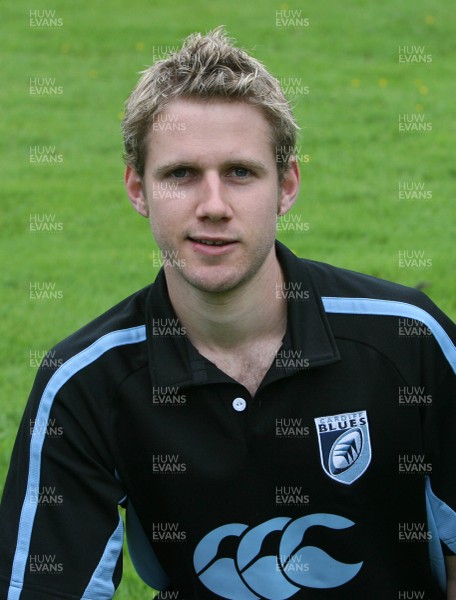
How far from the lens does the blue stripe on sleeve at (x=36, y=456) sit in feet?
11.3

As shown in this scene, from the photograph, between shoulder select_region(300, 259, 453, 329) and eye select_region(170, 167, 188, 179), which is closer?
eye select_region(170, 167, 188, 179)

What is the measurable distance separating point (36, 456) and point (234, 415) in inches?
24.5

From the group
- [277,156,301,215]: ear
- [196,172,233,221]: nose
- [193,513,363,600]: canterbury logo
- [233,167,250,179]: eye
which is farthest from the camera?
[277,156,301,215]: ear

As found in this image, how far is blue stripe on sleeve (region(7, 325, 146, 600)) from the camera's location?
3459 mm

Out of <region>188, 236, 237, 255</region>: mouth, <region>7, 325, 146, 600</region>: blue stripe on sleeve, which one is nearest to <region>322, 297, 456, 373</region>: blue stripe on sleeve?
<region>188, 236, 237, 255</region>: mouth

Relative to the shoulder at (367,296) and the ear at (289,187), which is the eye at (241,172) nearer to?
the ear at (289,187)

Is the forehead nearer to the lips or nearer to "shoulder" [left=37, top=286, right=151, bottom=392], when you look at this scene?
the lips

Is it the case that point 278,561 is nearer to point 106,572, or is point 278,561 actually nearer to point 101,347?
point 106,572

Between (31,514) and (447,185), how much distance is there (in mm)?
7226

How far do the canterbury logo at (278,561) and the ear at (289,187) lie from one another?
3.29 ft

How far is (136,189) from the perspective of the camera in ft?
12.4

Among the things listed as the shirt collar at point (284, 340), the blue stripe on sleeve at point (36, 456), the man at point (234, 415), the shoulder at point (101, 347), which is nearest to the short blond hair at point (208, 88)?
the man at point (234, 415)

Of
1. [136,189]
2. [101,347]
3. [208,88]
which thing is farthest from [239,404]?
[208,88]

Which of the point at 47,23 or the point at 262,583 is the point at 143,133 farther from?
the point at 47,23
